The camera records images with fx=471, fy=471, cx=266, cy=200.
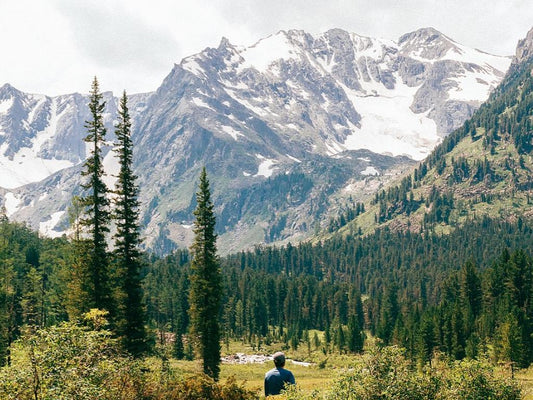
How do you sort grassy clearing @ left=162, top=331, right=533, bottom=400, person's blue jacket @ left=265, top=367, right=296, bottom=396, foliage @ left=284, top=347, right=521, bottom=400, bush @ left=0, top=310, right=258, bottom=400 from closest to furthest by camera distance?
bush @ left=0, top=310, right=258, bottom=400 < person's blue jacket @ left=265, top=367, right=296, bottom=396 < foliage @ left=284, top=347, right=521, bottom=400 < grassy clearing @ left=162, top=331, right=533, bottom=400

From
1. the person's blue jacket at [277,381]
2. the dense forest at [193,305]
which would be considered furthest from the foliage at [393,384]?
the person's blue jacket at [277,381]

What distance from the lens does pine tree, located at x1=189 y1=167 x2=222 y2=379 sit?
53.2 m

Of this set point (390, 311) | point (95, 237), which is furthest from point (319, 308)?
point (95, 237)

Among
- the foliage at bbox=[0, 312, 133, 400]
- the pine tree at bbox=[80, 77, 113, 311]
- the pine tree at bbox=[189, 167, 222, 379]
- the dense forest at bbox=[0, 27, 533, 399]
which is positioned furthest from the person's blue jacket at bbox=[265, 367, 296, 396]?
the pine tree at bbox=[189, 167, 222, 379]

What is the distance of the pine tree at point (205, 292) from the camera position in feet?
175

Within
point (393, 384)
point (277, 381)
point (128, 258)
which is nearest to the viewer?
point (277, 381)

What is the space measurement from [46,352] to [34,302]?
8781cm

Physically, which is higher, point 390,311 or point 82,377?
point 82,377

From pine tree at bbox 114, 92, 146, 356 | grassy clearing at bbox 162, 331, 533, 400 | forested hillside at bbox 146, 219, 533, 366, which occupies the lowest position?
grassy clearing at bbox 162, 331, 533, 400

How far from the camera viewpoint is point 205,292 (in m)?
53.5

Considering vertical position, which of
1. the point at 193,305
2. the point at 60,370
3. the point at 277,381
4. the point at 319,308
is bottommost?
the point at 319,308

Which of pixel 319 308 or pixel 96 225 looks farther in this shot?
pixel 319 308

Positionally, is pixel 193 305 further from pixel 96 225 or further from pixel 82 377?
pixel 82 377

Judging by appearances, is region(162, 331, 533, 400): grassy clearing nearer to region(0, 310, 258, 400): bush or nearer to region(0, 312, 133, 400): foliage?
region(0, 310, 258, 400): bush
